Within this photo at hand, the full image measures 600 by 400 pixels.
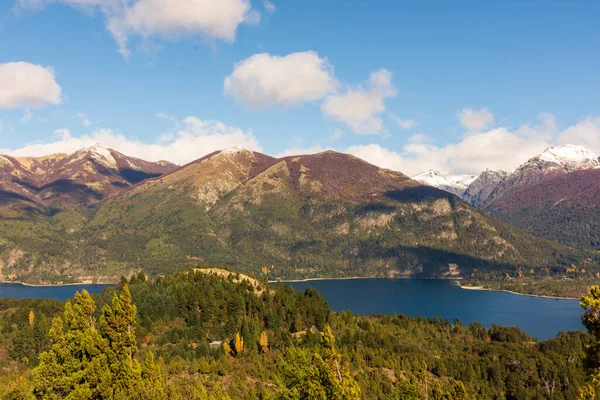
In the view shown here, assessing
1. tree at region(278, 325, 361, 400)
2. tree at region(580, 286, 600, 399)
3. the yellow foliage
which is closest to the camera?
tree at region(580, 286, 600, 399)

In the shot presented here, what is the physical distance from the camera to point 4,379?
91.7 meters

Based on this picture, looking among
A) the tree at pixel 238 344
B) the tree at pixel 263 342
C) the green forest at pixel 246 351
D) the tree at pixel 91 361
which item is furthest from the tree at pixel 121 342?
the tree at pixel 263 342

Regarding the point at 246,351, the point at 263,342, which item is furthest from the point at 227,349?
the point at 263,342

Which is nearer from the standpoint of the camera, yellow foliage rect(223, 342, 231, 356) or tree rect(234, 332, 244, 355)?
yellow foliage rect(223, 342, 231, 356)

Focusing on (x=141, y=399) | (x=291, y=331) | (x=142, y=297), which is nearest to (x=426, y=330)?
(x=291, y=331)

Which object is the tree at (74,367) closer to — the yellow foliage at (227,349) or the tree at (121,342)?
the tree at (121,342)

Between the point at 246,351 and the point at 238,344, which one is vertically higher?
the point at 238,344

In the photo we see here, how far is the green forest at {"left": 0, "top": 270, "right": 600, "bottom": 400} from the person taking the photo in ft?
156

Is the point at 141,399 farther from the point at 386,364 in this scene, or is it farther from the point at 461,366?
the point at 461,366

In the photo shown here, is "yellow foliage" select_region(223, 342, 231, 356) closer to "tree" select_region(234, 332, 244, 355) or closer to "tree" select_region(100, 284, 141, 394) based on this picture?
"tree" select_region(234, 332, 244, 355)

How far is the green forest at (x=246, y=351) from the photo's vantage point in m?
47.6

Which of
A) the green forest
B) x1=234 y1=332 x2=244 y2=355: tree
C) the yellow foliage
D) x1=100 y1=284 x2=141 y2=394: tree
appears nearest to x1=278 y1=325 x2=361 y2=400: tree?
the green forest

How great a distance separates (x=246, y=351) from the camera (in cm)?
12962

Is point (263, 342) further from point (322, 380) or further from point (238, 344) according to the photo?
point (322, 380)
